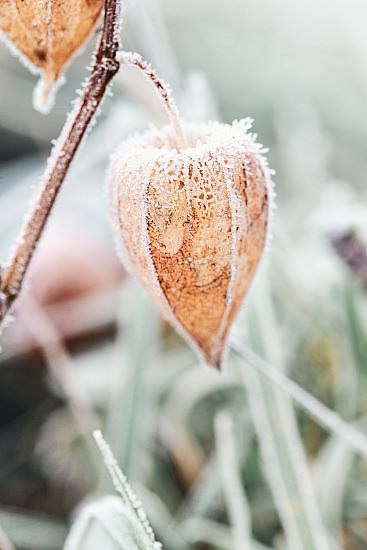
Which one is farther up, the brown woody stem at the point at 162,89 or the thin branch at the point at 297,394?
the brown woody stem at the point at 162,89

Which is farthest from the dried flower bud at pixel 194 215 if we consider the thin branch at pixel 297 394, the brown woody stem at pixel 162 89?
the thin branch at pixel 297 394

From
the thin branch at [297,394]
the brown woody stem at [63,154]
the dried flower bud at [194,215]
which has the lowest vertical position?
the thin branch at [297,394]

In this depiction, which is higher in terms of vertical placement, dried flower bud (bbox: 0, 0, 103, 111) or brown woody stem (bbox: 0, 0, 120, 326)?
dried flower bud (bbox: 0, 0, 103, 111)

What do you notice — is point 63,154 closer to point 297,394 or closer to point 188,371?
point 297,394

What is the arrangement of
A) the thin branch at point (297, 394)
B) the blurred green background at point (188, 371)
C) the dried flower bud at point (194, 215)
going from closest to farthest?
Answer: 1. the dried flower bud at point (194, 215)
2. the thin branch at point (297, 394)
3. the blurred green background at point (188, 371)

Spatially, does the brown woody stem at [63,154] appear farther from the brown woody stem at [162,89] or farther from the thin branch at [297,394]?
the thin branch at [297,394]

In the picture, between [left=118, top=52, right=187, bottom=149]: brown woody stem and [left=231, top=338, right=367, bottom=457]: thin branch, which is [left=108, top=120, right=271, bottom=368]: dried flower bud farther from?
[left=231, top=338, right=367, bottom=457]: thin branch

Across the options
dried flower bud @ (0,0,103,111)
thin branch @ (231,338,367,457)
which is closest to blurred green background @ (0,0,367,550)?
thin branch @ (231,338,367,457)
